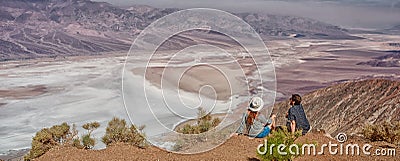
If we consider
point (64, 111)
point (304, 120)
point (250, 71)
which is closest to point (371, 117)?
point (304, 120)

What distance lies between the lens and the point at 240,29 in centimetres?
707

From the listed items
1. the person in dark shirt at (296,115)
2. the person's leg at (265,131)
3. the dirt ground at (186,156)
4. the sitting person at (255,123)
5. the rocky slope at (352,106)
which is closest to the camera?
the sitting person at (255,123)

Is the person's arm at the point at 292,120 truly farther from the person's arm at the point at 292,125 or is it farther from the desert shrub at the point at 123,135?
the desert shrub at the point at 123,135

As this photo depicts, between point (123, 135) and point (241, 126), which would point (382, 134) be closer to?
point (241, 126)

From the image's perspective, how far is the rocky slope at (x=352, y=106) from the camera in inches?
1163

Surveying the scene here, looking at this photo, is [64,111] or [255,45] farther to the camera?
[64,111]

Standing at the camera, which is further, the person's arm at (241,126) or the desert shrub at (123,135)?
the desert shrub at (123,135)

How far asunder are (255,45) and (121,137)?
5.59 m

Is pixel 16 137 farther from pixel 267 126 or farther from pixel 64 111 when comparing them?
pixel 267 126

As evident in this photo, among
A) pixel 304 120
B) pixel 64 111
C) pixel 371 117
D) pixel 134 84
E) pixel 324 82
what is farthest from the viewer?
pixel 324 82

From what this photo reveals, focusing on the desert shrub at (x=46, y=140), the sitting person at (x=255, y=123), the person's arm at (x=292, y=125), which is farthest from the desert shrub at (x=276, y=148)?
the desert shrub at (x=46, y=140)

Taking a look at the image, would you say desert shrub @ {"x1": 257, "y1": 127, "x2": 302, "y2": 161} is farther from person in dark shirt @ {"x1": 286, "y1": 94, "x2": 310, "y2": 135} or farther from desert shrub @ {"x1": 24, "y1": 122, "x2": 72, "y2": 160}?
desert shrub @ {"x1": 24, "y1": 122, "x2": 72, "y2": 160}

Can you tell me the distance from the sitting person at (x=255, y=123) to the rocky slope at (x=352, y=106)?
750 inches

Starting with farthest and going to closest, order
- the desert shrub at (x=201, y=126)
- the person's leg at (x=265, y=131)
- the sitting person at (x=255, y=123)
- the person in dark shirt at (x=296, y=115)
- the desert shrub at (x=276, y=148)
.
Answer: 1. the desert shrub at (x=201, y=126)
2. the person in dark shirt at (x=296, y=115)
3. the person's leg at (x=265, y=131)
4. the sitting person at (x=255, y=123)
5. the desert shrub at (x=276, y=148)
